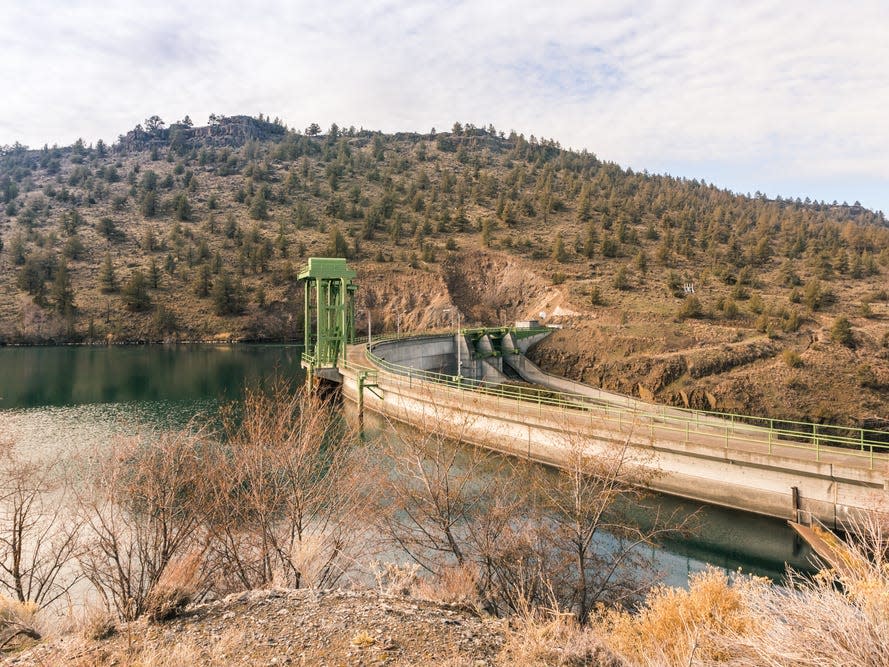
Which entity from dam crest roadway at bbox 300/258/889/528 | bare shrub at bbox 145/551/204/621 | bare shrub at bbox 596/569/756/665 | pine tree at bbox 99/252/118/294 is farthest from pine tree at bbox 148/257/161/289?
bare shrub at bbox 596/569/756/665

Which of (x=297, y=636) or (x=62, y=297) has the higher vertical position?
(x=62, y=297)

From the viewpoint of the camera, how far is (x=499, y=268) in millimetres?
89562

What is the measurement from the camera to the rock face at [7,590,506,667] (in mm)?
7945

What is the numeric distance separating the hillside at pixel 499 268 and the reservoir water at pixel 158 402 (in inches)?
553

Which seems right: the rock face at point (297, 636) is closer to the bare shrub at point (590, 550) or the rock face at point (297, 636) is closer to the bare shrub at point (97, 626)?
the bare shrub at point (97, 626)

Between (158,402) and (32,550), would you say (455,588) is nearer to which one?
(32,550)

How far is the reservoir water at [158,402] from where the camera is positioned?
1809 centimetres

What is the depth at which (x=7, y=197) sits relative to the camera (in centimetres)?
13500

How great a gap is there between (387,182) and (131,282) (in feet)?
215

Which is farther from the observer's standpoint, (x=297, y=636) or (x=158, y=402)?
(x=158, y=402)

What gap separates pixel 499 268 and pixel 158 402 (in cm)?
6117

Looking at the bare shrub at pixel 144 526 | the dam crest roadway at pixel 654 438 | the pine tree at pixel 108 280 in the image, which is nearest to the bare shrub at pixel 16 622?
the bare shrub at pixel 144 526

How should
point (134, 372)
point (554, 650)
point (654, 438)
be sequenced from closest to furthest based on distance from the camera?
point (554, 650) → point (654, 438) → point (134, 372)

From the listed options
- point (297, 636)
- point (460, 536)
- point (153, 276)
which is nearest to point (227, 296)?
point (153, 276)
